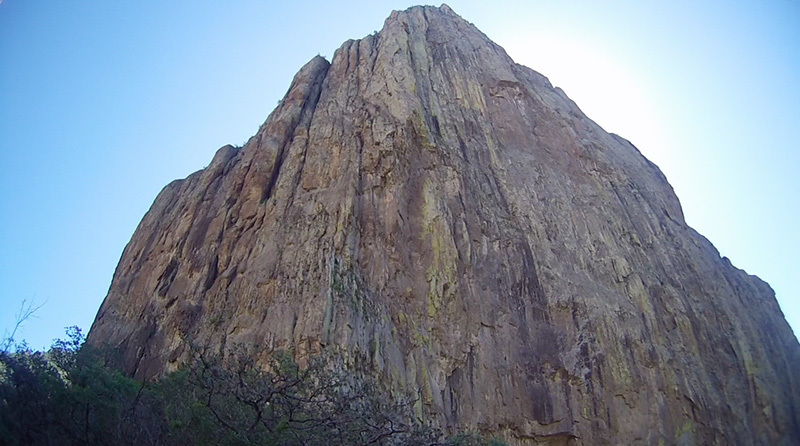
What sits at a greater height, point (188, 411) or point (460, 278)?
point (460, 278)

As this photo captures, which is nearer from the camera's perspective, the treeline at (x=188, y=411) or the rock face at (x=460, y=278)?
the treeline at (x=188, y=411)

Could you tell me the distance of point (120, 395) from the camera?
14086 mm

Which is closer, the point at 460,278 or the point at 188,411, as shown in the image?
the point at 188,411

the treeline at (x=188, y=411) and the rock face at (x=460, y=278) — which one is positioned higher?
the rock face at (x=460, y=278)

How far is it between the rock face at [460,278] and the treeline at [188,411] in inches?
141

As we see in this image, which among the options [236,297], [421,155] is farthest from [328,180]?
[236,297]

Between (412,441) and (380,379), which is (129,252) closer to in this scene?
(380,379)

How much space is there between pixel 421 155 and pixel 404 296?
6.78m

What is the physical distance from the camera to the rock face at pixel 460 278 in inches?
794

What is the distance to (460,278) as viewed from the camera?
2266cm

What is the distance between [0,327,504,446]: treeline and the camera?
41.6ft

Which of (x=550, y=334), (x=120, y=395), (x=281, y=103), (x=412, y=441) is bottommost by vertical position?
(x=412, y=441)

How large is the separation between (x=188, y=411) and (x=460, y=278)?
1150 cm

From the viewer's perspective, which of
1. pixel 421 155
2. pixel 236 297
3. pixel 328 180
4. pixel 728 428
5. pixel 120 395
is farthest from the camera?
pixel 421 155
